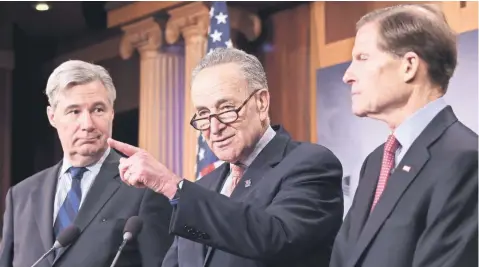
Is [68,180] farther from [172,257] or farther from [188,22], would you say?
[188,22]

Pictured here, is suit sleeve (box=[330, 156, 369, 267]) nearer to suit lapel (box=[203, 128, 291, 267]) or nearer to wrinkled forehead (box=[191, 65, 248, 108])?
suit lapel (box=[203, 128, 291, 267])

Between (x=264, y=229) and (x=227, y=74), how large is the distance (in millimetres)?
519

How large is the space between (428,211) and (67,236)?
126 centimetres

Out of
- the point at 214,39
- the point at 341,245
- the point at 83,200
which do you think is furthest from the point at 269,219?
the point at 214,39

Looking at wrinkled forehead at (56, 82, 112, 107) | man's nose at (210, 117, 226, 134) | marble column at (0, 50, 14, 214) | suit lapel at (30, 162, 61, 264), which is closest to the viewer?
man's nose at (210, 117, 226, 134)

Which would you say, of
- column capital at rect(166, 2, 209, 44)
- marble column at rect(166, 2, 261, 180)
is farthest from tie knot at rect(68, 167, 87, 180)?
column capital at rect(166, 2, 209, 44)

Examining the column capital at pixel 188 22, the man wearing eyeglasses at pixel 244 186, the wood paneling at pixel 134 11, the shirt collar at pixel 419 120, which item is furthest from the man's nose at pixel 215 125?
the wood paneling at pixel 134 11

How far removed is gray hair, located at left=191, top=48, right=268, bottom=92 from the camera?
2.49 m

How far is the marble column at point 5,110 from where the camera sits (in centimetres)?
755

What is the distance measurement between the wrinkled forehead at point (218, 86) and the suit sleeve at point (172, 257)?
1.54 ft

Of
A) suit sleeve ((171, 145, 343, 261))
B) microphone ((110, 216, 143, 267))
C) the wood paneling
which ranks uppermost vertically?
the wood paneling

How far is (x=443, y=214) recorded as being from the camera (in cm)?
189

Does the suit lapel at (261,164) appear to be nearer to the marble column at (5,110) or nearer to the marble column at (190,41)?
the marble column at (190,41)

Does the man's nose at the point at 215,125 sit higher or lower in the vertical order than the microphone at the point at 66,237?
higher
